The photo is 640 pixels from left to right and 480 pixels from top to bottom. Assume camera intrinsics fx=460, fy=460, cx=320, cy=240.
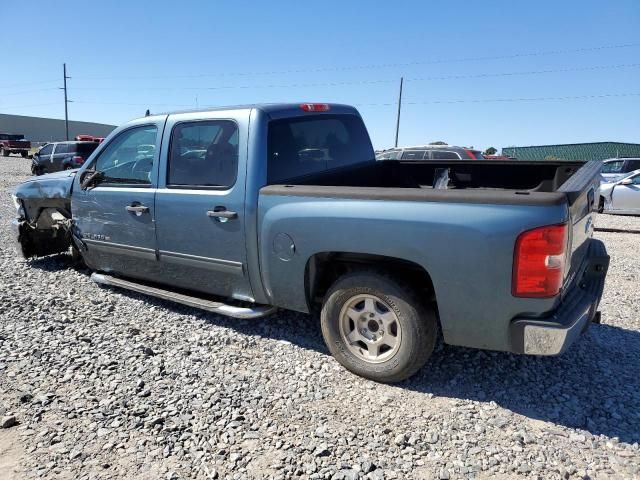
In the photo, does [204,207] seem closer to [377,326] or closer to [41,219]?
[377,326]

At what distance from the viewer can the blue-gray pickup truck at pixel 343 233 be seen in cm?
260

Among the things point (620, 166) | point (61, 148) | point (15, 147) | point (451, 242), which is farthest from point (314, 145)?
point (15, 147)

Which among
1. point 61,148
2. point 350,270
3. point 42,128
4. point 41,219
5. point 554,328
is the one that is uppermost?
point 42,128

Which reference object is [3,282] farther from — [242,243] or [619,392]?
[619,392]

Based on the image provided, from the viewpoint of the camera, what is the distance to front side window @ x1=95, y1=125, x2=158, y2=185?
430 cm

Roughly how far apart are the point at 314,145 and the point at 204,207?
1141mm

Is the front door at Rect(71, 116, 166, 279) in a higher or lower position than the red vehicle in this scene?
lower

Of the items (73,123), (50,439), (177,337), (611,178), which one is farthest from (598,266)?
(73,123)

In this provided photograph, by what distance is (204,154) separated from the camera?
12.8 feet

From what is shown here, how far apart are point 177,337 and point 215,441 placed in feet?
4.98

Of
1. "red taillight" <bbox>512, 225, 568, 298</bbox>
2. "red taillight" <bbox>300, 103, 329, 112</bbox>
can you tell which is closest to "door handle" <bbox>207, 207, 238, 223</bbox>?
"red taillight" <bbox>300, 103, 329, 112</bbox>

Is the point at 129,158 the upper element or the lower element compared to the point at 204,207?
upper

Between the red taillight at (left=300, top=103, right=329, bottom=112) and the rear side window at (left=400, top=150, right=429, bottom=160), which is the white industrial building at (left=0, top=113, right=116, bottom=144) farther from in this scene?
the red taillight at (left=300, top=103, right=329, bottom=112)

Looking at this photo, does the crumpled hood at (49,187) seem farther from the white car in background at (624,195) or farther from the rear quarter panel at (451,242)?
the white car in background at (624,195)
